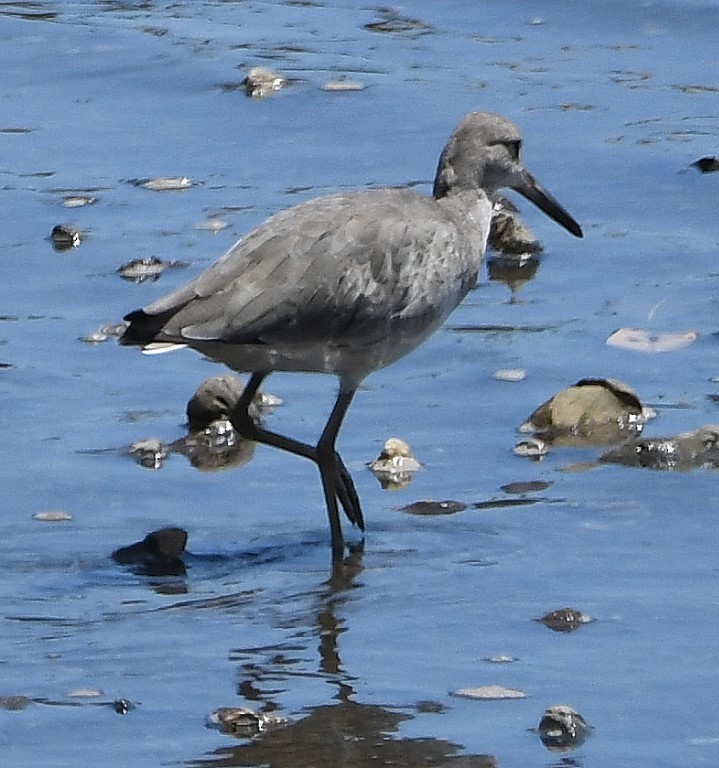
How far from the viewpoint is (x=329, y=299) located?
5.84 m

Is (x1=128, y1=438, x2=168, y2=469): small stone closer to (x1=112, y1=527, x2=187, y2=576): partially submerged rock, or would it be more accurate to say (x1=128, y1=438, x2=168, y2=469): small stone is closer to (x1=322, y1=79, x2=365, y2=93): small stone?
(x1=112, y1=527, x2=187, y2=576): partially submerged rock

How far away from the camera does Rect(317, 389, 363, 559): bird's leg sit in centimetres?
571

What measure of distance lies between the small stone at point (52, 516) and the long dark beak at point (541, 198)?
184cm

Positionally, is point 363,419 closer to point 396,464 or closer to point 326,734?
point 396,464

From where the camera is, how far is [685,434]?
241 inches

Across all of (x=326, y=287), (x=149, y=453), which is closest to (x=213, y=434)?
(x=149, y=453)

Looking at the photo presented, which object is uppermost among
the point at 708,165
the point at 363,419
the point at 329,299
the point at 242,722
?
the point at 329,299

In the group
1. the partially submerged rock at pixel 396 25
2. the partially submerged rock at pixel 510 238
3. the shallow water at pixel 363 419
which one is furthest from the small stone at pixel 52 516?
the partially submerged rock at pixel 396 25

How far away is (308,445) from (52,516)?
778mm

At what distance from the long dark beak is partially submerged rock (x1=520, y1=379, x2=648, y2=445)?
0.73m

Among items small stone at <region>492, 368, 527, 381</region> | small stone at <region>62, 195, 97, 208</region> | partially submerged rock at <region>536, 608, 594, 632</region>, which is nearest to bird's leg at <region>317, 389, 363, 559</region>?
partially submerged rock at <region>536, 608, 594, 632</region>

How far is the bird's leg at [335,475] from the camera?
5.71 metres

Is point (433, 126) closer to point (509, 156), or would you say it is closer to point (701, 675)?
point (509, 156)

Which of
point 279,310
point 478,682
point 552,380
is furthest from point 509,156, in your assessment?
point 478,682
